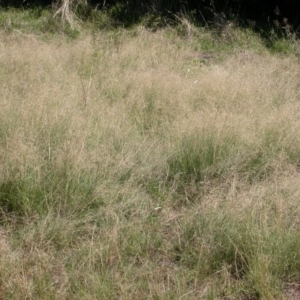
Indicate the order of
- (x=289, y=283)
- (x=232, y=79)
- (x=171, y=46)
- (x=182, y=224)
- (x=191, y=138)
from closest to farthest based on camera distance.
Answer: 1. (x=289, y=283)
2. (x=182, y=224)
3. (x=191, y=138)
4. (x=232, y=79)
5. (x=171, y=46)

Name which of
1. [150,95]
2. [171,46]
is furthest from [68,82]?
[171,46]

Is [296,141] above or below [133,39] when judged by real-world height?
above

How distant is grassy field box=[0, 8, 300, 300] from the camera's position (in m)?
3.03

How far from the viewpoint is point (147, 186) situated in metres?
3.99

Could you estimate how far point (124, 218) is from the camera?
11.6 feet

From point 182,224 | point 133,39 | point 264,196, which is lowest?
point 133,39

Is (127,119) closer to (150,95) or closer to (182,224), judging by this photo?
(150,95)

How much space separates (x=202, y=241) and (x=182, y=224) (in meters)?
0.29

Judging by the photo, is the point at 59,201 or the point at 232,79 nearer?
the point at 59,201

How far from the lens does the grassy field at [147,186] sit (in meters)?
3.03

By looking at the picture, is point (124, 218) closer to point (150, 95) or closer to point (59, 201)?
point (59, 201)

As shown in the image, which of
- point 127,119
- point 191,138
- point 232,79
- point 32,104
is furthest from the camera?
point 232,79

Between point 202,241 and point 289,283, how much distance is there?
584 mm

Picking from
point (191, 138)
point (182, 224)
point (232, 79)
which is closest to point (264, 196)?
point (182, 224)
